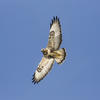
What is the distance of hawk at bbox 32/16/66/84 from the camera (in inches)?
715

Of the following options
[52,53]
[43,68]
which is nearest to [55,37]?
[52,53]

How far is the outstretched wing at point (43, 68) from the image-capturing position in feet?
61.0

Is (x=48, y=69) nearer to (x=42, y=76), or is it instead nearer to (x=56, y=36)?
(x=42, y=76)

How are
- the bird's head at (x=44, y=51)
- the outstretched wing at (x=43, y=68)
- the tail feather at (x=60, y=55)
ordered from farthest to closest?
the outstretched wing at (x=43, y=68) < the bird's head at (x=44, y=51) < the tail feather at (x=60, y=55)

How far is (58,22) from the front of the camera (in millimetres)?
18750

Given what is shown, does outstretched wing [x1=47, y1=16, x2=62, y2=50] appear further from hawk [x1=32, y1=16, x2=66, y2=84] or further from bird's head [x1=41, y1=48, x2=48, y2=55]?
bird's head [x1=41, y1=48, x2=48, y2=55]

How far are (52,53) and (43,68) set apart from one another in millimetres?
1075

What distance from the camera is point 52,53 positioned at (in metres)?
18.4

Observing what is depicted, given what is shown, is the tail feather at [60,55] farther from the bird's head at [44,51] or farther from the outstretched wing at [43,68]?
the bird's head at [44,51]

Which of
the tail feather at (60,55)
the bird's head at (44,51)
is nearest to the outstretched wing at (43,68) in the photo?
the bird's head at (44,51)

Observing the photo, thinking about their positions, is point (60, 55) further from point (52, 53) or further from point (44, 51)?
point (44, 51)

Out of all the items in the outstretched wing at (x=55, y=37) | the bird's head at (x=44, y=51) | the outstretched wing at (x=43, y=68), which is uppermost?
the outstretched wing at (x=55, y=37)

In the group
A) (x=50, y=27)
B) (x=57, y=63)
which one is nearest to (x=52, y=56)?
(x=57, y=63)

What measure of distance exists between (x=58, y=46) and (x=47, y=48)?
68 centimetres
